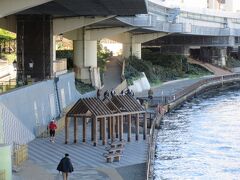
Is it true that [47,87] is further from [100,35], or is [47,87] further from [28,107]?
[100,35]

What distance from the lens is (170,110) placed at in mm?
62562

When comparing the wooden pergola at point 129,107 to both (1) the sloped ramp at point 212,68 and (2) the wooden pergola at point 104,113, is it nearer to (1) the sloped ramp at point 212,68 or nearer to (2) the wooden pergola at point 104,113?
(2) the wooden pergola at point 104,113

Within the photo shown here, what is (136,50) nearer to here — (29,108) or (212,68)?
(212,68)

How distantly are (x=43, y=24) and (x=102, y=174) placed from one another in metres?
21.9

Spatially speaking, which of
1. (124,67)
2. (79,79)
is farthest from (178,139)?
(124,67)

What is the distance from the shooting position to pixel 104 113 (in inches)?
1442

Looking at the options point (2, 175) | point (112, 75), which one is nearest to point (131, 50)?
point (112, 75)

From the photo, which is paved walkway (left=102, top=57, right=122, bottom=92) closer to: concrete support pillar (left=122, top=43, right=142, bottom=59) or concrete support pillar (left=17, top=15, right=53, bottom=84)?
concrete support pillar (left=122, top=43, right=142, bottom=59)

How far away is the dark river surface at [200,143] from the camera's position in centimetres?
3338

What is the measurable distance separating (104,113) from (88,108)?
118cm

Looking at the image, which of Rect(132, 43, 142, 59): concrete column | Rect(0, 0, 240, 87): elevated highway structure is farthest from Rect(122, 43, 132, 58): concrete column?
Rect(132, 43, 142, 59): concrete column

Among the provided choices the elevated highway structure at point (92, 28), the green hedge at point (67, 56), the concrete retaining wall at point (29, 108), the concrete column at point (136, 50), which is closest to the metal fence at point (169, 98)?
the concrete retaining wall at point (29, 108)

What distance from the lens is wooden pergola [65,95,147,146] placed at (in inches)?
1419

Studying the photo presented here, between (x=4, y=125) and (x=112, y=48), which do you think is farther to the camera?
(x=112, y=48)
